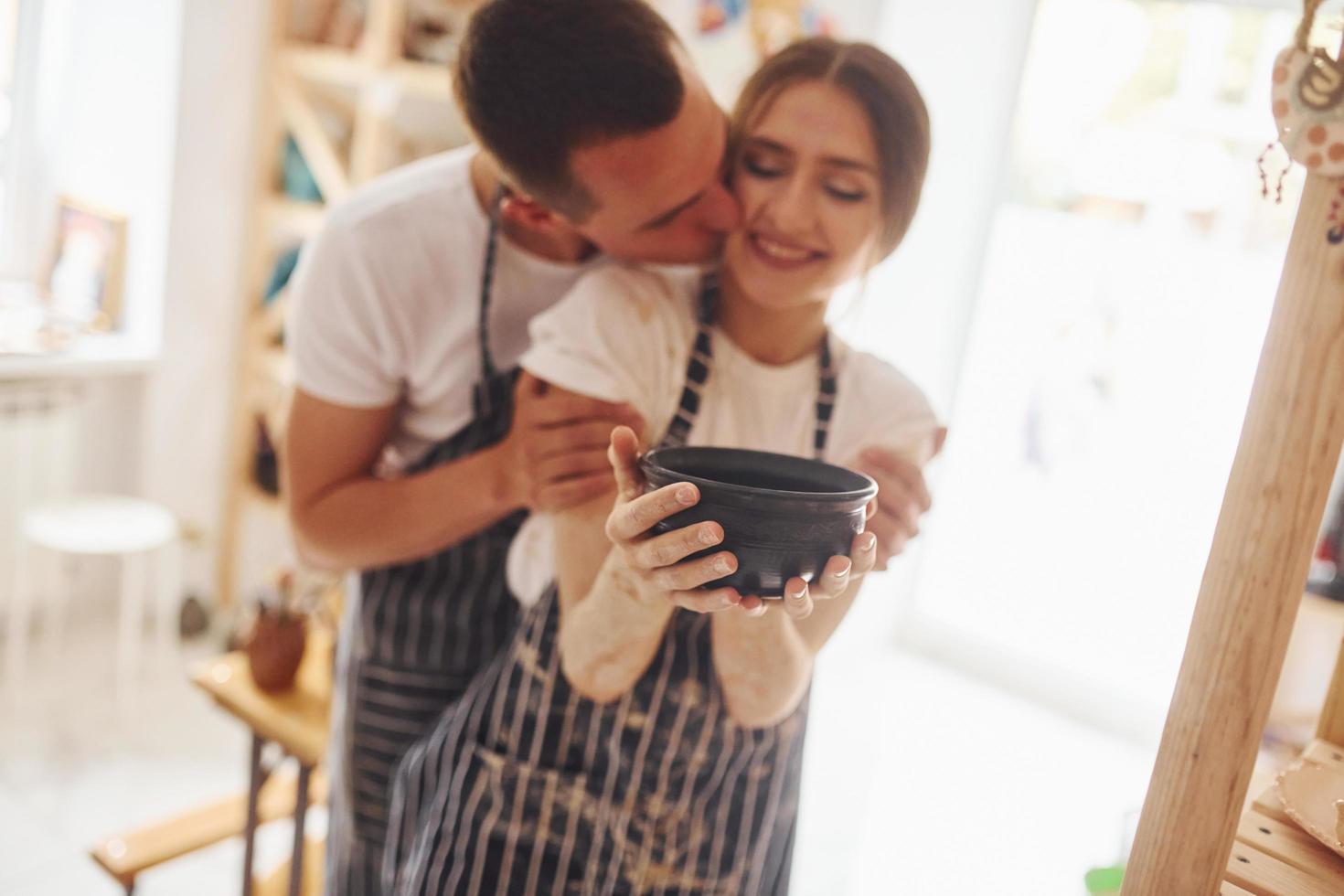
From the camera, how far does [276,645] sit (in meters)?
1.72

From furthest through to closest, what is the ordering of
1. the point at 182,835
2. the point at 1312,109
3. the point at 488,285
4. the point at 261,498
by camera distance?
the point at 261,498 < the point at 182,835 < the point at 488,285 < the point at 1312,109

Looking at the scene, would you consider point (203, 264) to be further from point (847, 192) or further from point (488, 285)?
point (847, 192)

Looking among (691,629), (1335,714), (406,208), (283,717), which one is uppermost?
(406,208)

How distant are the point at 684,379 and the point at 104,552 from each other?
6.97 feet

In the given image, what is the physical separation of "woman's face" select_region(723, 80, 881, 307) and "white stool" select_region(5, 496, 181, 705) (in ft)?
7.16

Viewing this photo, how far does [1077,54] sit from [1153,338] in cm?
92

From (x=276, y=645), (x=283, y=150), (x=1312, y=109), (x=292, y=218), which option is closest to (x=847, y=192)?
(x=1312, y=109)

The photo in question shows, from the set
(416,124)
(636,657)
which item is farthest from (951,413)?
(636,657)

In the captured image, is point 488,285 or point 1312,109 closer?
point 1312,109

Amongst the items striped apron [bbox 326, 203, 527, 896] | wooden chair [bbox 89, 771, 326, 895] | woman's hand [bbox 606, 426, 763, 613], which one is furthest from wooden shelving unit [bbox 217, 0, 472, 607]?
woman's hand [bbox 606, 426, 763, 613]

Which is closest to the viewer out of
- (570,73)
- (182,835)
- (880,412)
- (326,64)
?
(570,73)

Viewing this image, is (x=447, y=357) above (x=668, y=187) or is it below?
below

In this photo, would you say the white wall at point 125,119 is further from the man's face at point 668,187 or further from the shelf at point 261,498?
the man's face at point 668,187

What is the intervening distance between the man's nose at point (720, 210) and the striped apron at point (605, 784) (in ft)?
0.33
